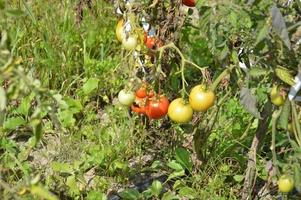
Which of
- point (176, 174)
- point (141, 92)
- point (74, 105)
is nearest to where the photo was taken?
point (141, 92)

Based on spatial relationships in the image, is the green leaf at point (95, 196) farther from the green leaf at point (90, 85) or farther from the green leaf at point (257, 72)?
the green leaf at point (257, 72)

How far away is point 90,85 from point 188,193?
0.81 metres

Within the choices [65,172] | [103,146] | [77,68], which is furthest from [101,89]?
[65,172]

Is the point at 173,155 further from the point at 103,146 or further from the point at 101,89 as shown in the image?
the point at 101,89

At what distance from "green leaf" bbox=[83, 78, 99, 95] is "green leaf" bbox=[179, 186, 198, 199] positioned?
2.51ft

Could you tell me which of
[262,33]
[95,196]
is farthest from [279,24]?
[95,196]

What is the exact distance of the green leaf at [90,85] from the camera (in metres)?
2.82

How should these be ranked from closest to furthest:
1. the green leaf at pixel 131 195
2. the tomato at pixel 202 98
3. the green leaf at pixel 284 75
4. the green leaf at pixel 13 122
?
the green leaf at pixel 284 75, the tomato at pixel 202 98, the green leaf at pixel 131 195, the green leaf at pixel 13 122

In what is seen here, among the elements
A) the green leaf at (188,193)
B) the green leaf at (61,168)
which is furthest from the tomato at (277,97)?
Result: the green leaf at (61,168)

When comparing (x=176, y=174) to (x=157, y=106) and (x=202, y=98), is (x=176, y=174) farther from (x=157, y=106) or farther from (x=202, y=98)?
(x=202, y=98)

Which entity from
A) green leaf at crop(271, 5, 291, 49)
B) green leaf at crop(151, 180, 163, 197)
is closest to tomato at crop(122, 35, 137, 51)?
green leaf at crop(271, 5, 291, 49)

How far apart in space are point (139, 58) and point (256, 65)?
0.43m

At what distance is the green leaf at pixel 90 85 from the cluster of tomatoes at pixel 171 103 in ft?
2.48

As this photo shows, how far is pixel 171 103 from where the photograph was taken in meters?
Result: 1.96
